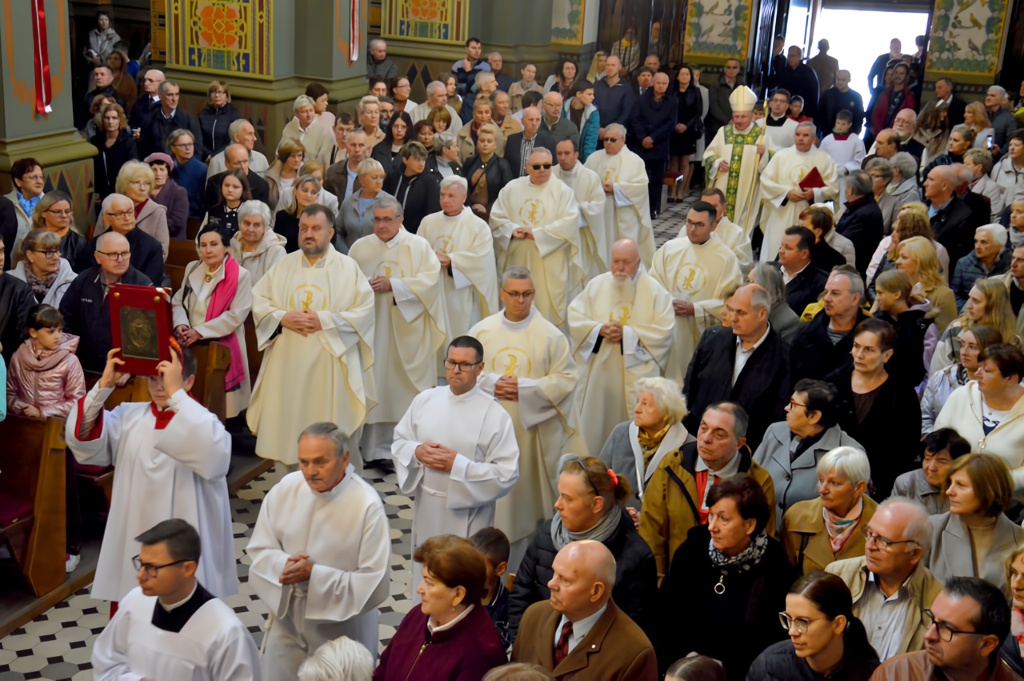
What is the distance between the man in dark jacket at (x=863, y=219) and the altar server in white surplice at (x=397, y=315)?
10.6ft

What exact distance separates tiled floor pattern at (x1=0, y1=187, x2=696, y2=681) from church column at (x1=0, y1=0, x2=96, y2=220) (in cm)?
295

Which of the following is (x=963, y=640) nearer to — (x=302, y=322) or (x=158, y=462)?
(x=158, y=462)

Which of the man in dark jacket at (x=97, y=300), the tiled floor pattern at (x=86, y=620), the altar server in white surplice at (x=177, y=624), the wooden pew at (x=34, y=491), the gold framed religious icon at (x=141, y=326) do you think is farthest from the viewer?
the man in dark jacket at (x=97, y=300)

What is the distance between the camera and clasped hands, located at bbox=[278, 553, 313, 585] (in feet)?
16.0

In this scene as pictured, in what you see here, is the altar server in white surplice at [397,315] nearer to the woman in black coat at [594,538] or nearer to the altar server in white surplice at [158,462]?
the altar server in white surplice at [158,462]

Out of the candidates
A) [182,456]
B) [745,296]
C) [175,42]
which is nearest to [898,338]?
[745,296]

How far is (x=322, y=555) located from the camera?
5.02m

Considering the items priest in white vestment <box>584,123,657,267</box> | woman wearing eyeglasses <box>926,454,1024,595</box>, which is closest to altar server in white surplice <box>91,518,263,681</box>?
woman wearing eyeglasses <box>926,454,1024,595</box>

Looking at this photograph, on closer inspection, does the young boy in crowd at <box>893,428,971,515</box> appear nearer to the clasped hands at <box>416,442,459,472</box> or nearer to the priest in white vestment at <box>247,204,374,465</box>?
the clasped hands at <box>416,442,459,472</box>

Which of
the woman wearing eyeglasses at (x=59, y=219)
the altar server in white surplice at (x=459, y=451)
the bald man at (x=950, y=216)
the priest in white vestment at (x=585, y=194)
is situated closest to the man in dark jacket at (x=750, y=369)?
the altar server in white surplice at (x=459, y=451)

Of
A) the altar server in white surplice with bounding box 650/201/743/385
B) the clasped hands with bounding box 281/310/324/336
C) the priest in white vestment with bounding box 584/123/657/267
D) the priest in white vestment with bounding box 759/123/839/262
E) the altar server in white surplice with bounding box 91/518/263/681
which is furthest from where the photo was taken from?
the priest in white vestment with bounding box 584/123/657/267

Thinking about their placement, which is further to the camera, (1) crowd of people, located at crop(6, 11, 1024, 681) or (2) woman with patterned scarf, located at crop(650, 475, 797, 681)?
(2) woman with patterned scarf, located at crop(650, 475, 797, 681)

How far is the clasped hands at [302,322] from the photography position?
737 cm

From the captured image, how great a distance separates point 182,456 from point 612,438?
1995mm
